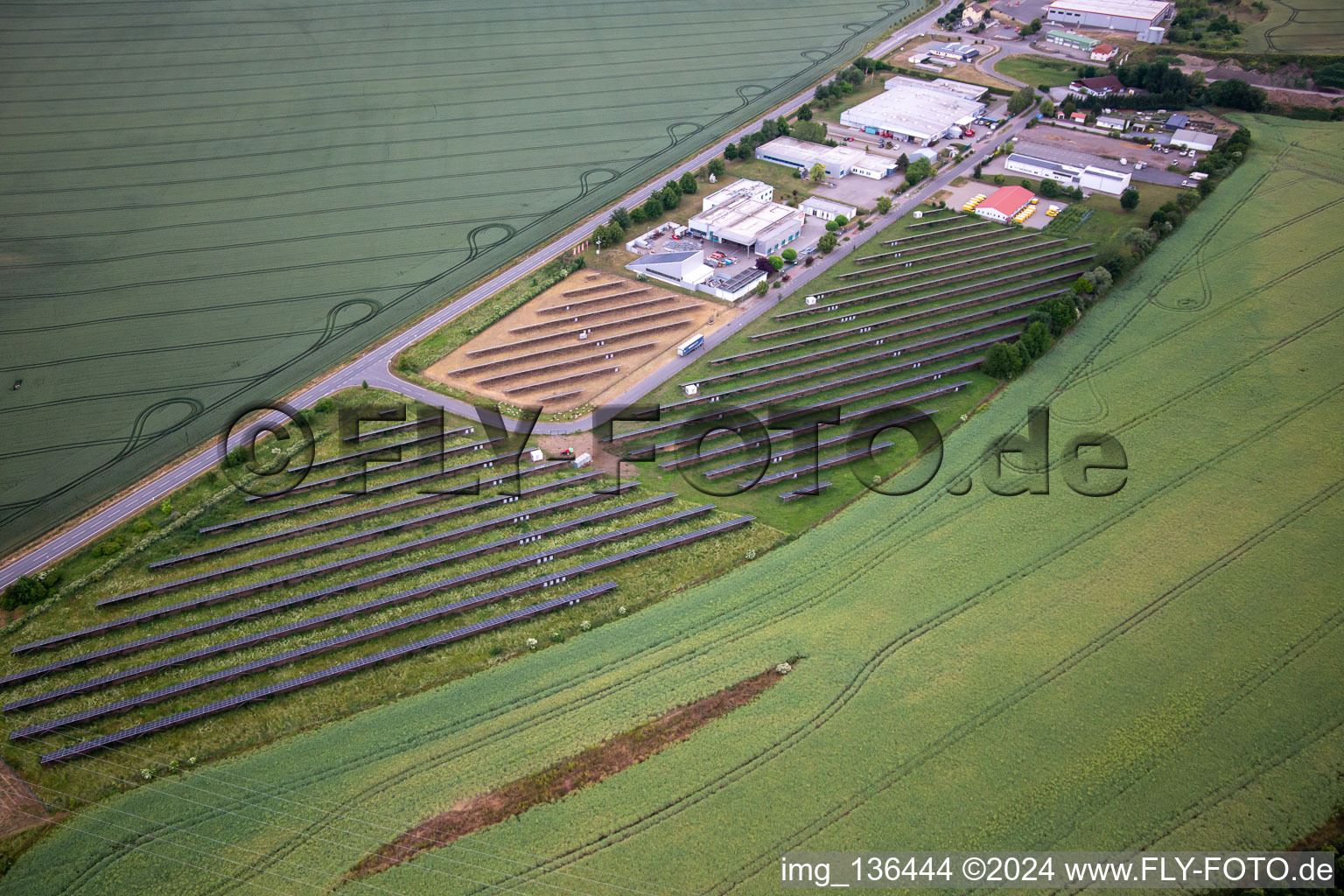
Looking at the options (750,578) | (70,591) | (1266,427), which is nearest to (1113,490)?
(1266,427)

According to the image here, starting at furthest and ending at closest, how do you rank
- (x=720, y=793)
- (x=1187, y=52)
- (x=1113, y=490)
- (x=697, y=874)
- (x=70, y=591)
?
(x=1187, y=52)
(x=1113, y=490)
(x=70, y=591)
(x=720, y=793)
(x=697, y=874)

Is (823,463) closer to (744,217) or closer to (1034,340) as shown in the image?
(1034,340)

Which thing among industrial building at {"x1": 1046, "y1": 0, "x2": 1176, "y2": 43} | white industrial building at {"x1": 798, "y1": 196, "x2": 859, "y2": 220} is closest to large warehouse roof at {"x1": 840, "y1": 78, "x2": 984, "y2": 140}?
white industrial building at {"x1": 798, "y1": 196, "x2": 859, "y2": 220}

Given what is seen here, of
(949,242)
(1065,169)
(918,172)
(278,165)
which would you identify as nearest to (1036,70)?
(1065,169)

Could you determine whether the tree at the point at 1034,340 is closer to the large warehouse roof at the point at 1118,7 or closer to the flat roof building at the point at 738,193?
the flat roof building at the point at 738,193

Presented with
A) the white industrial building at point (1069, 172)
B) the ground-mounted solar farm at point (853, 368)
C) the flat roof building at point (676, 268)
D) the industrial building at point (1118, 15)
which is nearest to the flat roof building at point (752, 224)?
the flat roof building at point (676, 268)

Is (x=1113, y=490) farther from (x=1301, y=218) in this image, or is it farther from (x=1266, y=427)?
(x=1301, y=218)
